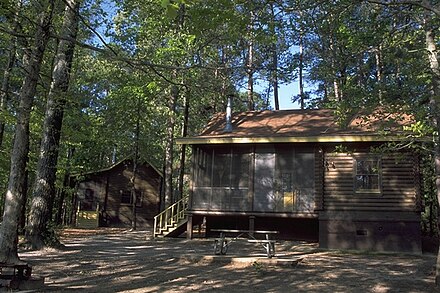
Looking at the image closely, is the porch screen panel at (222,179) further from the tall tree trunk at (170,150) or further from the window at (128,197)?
the window at (128,197)

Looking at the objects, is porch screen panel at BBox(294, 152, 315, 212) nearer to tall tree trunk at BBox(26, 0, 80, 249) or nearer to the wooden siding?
the wooden siding

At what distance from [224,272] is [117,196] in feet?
75.5

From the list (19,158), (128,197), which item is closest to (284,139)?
(19,158)

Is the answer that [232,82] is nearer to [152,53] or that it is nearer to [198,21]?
[152,53]

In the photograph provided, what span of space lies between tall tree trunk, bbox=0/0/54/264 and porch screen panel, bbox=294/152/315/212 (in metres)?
10.8

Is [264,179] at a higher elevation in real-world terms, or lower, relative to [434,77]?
lower

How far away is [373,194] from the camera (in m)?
15.2

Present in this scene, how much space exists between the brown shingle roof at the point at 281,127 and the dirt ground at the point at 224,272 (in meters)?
4.63

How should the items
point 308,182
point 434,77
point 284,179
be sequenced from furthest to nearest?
point 284,179 < point 308,182 < point 434,77

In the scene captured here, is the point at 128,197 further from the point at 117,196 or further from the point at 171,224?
the point at 171,224

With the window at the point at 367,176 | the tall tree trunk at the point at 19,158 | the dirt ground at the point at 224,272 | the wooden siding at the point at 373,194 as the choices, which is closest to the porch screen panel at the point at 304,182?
the wooden siding at the point at 373,194

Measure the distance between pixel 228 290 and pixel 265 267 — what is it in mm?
2684

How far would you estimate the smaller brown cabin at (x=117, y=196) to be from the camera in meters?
30.9

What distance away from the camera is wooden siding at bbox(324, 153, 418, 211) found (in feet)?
48.8
